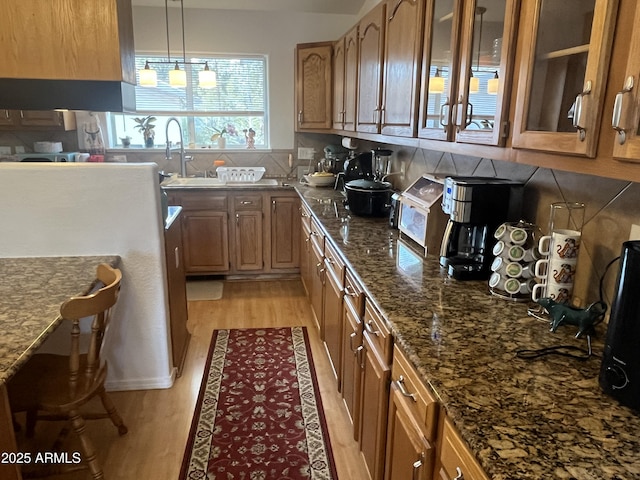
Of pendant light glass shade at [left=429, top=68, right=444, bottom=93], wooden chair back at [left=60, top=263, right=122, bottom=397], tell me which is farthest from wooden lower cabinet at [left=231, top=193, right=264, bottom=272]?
pendant light glass shade at [left=429, top=68, right=444, bottom=93]

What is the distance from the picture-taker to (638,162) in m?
0.90

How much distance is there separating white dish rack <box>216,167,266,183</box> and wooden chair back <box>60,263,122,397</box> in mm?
2453

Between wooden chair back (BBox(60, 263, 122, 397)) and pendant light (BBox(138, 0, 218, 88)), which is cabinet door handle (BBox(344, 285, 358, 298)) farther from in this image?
pendant light (BBox(138, 0, 218, 88))

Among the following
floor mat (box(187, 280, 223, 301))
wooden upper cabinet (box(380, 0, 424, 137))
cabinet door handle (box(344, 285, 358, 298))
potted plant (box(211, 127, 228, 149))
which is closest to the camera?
cabinet door handle (box(344, 285, 358, 298))

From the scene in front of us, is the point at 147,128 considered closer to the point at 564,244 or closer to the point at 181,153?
the point at 181,153

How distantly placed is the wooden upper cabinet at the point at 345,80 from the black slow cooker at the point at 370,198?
2.03 ft

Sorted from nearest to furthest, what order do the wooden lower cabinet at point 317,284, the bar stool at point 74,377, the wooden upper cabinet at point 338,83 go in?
the bar stool at point 74,377
the wooden lower cabinet at point 317,284
the wooden upper cabinet at point 338,83

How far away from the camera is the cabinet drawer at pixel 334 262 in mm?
2195

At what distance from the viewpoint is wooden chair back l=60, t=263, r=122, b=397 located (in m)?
1.64

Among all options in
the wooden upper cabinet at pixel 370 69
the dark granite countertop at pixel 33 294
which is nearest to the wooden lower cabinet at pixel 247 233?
the wooden upper cabinet at pixel 370 69

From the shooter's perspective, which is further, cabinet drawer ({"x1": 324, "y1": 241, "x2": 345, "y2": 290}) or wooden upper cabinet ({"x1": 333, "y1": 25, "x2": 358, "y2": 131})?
wooden upper cabinet ({"x1": 333, "y1": 25, "x2": 358, "y2": 131})

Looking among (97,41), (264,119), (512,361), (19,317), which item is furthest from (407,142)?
(264,119)

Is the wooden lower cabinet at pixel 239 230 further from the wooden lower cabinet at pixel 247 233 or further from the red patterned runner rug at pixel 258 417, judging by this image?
the red patterned runner rug at pixel 258 417

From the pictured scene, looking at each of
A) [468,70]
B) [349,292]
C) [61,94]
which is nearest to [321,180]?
[349,292]
